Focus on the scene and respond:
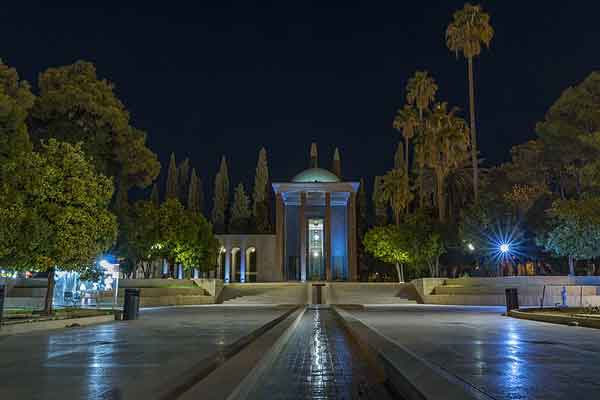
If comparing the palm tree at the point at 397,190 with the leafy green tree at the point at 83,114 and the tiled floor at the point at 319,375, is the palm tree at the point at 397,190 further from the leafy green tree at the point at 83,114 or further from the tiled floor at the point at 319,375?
the tiled floor at the point at 319,375

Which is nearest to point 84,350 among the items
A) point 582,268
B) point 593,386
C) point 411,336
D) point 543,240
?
point 411,336

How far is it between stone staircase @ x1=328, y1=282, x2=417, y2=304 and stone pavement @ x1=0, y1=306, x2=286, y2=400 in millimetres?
21323

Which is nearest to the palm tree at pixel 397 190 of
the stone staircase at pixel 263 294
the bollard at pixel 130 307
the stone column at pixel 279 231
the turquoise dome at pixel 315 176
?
the turquoise dome at pixel 315 176

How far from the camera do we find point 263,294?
34625mm

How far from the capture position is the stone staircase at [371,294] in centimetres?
3275

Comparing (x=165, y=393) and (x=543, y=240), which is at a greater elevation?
(x=543, y=240)

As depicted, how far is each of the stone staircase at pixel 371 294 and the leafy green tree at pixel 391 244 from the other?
708 cm

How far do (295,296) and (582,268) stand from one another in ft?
83.4

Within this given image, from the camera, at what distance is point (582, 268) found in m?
42.9

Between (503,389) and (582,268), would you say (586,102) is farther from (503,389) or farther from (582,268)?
(503,389)

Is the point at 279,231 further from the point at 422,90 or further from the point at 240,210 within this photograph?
the point at 240,210

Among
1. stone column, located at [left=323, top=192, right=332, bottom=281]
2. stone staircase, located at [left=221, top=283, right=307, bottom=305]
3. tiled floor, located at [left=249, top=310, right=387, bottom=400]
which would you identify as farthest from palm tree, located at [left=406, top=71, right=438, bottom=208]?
tiled floor, located at [left=249, top=310, right=387, bottom=400]

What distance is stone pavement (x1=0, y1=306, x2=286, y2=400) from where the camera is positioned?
216 inches

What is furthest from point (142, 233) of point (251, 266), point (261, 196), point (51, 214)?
point (261, 196)
